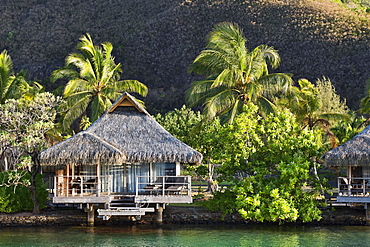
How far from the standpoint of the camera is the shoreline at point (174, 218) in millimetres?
20609

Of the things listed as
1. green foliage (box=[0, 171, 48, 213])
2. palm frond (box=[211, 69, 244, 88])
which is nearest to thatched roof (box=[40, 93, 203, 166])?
green foliage (box=[0, 171, 48, 213])

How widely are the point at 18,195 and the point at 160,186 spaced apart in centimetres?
566

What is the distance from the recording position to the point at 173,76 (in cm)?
5922

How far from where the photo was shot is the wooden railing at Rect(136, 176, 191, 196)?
19422 millimetres

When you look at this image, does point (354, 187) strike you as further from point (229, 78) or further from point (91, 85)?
point (91, 85)

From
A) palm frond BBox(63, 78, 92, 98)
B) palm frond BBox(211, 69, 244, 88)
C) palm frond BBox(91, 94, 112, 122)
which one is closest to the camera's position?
palm frond BBox(211, 69, 244, 88)

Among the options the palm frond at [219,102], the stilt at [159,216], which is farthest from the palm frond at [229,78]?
the stilt at [159,216]

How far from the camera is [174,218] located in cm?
2102

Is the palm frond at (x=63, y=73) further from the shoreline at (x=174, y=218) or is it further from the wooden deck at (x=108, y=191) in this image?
the shoreline at (x=174, y=218)

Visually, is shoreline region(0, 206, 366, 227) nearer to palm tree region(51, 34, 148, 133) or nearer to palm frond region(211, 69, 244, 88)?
palm tree region(51, 34, 148, 133)

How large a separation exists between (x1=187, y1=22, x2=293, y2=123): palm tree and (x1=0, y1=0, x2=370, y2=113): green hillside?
88.0 ft

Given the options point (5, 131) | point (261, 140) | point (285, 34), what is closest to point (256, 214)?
point (261, 140)

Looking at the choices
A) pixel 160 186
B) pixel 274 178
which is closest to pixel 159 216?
pixel 160 186

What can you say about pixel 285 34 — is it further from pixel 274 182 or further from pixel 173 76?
pixel 274 182
